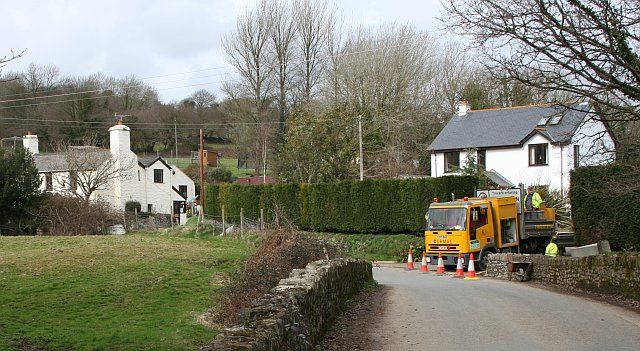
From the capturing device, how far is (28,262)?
2064 centimetres

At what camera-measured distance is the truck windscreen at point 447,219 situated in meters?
29.4

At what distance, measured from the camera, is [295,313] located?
8.80 meters

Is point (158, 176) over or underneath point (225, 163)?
underneath

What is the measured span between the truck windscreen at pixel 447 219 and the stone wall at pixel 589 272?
3.54 metres

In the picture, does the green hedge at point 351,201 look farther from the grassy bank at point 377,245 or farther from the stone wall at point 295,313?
the stone wall at point 295,313

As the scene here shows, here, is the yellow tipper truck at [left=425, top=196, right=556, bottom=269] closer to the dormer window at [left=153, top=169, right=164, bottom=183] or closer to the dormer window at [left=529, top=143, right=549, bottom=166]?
the dormer window at [left=529, top=143, right=549, bottom=166]

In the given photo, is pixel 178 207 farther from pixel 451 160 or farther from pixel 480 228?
pixel 480 228

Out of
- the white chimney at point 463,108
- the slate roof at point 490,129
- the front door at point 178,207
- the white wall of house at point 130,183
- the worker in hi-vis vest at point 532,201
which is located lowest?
the front door at point 178,207

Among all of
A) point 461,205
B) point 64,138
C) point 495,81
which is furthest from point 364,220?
point 64,138

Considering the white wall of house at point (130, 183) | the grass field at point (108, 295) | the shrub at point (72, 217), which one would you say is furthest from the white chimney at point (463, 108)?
the grass field at point (108, 295)

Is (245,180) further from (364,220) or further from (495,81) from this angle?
(495,81)

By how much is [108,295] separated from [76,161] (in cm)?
3772

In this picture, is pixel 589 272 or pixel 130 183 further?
pixel 130 183

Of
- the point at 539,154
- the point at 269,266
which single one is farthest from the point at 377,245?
the point at 269,266
